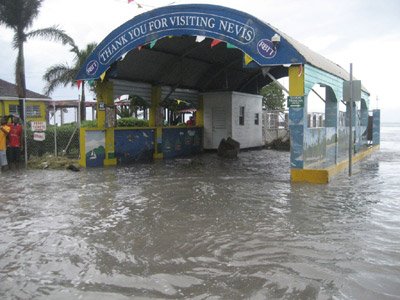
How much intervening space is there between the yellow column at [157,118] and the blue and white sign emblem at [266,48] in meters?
7.34

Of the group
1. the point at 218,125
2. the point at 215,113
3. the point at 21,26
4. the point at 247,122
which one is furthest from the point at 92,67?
the point at 21,26

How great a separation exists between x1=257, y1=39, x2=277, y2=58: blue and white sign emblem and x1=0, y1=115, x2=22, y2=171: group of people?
27.7 ft

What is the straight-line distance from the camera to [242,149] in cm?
2298

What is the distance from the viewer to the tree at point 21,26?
26281 mm

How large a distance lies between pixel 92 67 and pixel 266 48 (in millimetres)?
6500

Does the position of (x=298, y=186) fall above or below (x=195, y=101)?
below

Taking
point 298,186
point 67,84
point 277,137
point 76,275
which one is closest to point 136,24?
point 298,186

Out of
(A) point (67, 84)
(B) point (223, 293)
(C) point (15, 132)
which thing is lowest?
(B) point (223, 293)

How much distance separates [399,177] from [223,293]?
10068 mm

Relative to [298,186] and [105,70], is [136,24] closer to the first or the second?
[105,70]

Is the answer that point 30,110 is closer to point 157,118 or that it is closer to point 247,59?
point 157,118

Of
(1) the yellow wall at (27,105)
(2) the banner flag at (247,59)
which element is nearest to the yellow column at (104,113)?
(2) the banner flag at (247,59)

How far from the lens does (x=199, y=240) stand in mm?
6484

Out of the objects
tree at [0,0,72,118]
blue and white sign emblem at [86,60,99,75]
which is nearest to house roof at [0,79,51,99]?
tree at [0,0,72,118]
